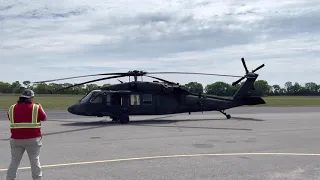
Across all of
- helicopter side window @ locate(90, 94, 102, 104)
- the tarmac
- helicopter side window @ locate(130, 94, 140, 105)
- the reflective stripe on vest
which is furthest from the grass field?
the reflective stripe on vest

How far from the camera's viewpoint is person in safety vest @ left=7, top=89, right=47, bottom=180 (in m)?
6.27

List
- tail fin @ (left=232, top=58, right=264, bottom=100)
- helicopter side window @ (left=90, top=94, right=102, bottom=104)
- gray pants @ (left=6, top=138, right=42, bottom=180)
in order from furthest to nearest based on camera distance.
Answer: tail fin @ (left=232, top=58, right=264, bottom=100)
helicopter side window @ (left=90, top=94, right=102, bottom=104)
gray pants @ (left=6, top=138, right=42, bottom=180)

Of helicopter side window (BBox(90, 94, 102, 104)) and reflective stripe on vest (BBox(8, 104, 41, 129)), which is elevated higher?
helicopter side window (BBox(90, 94, 102, 104))

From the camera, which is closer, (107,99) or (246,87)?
(107,99)

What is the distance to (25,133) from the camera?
627 cm

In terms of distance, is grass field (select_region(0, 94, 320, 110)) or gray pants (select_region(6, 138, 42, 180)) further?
grass field (select_region(0, 94, 320, 110))

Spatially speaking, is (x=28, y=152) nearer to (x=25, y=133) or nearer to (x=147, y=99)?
(x=25, y=133)

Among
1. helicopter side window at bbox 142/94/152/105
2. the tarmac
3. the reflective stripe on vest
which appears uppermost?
helicopter side window at bbox 142/94/152/105

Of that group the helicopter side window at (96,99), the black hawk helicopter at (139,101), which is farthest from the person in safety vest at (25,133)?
the helicopter side window at (96,99)

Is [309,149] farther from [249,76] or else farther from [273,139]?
[249,76]

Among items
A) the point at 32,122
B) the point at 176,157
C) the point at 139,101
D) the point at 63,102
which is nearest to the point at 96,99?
the point at 139,101

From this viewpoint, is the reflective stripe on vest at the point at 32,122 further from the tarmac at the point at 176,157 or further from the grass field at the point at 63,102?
the grass field at the point at 63,102

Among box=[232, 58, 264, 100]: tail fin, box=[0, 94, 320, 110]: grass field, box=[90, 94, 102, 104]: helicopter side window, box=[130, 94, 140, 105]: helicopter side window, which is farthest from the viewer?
box=[0, 94, 320, 110]: grass field

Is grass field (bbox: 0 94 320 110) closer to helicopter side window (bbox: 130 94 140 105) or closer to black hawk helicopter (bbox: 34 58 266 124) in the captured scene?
black hawk helicopter (bbox: 34 58 266 124)
